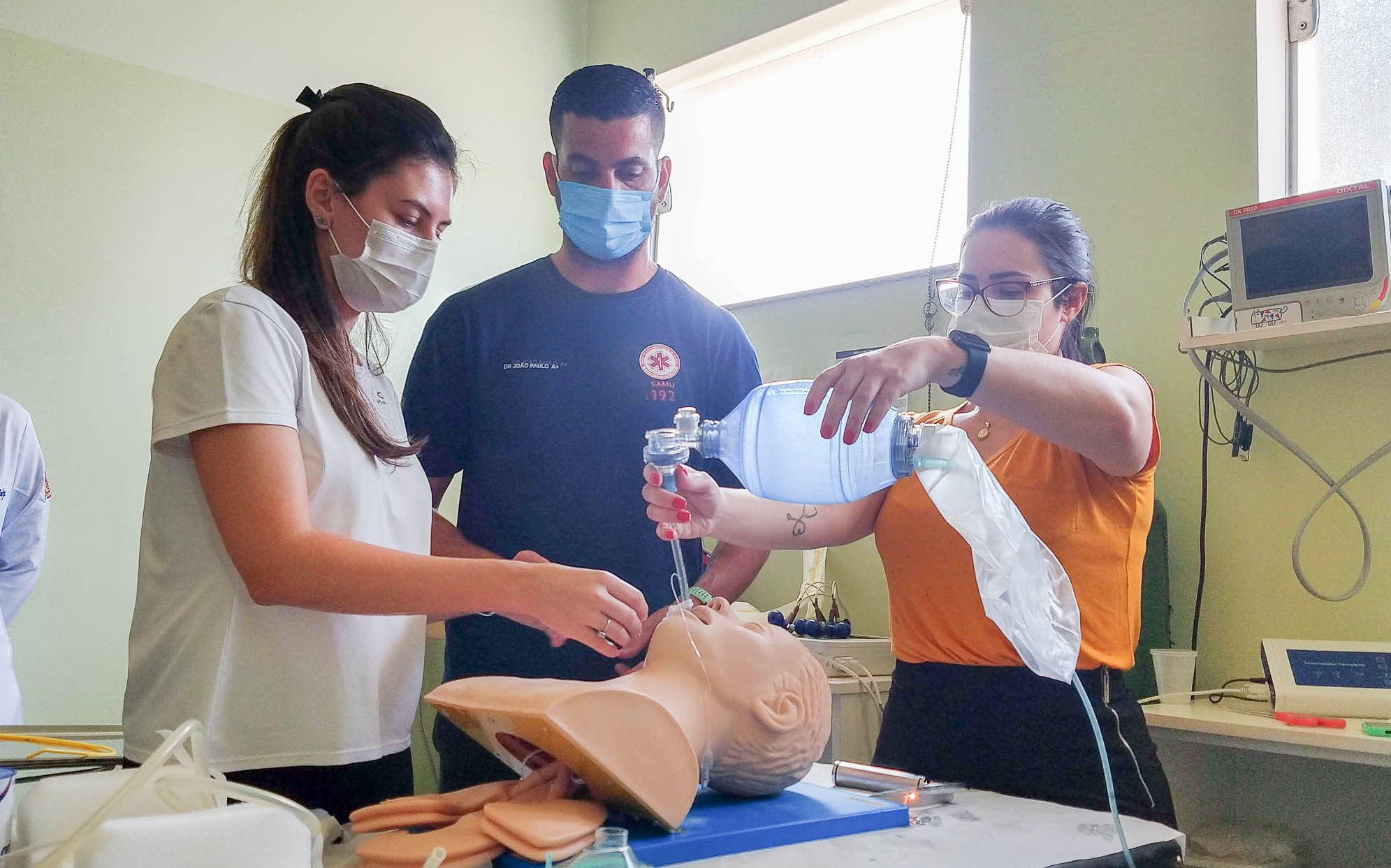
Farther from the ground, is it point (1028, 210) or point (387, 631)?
point (1028, 210)

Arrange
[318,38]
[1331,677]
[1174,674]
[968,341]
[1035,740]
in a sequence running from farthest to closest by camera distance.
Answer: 1. [318,38]
2. [1174,674]
3. [1331,677]
4. [1035,740]
5. [968,341]

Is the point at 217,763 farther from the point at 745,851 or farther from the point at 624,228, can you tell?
the point at 624,228

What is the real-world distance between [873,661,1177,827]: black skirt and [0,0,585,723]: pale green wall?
224 centimetres

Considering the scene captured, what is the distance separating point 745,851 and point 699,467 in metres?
0.91

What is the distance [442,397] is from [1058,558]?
103 centimetres

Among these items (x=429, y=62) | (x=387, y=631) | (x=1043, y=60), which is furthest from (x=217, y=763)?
(x=429, y=62)

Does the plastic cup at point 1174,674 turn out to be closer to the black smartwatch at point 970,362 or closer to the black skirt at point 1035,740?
the black skirt at point 1035,740

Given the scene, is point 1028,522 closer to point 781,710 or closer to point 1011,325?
point 1011,325

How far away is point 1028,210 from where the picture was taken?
159cm

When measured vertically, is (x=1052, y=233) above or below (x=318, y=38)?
below

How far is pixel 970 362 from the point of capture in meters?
1.13

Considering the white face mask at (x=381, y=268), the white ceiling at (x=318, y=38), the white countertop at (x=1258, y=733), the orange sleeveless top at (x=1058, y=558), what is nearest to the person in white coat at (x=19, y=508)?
the white ceiling at (x=318, y=38)

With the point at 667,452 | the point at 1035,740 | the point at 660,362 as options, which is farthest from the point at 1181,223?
the point at 667,452

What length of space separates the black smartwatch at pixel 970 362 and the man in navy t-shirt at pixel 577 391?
2.22 feet
